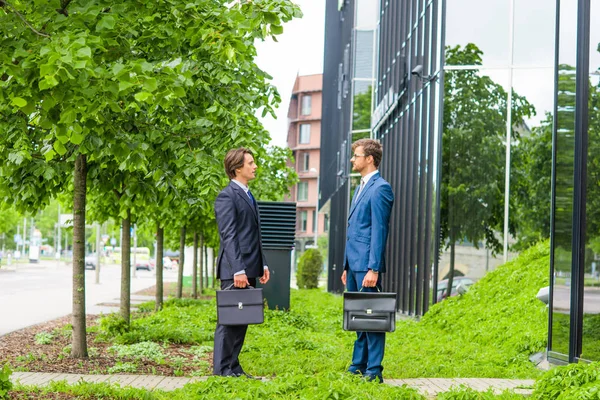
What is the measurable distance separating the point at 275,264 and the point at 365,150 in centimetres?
945

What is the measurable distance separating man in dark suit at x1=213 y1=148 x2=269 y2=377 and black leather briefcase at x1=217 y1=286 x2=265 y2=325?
11 cm

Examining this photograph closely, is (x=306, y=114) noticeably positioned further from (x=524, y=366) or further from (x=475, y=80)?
(x=524, y=366)

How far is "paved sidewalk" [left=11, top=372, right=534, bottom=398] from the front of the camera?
689 cm

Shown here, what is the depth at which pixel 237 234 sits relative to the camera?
23.0ft

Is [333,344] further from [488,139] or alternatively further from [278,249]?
[488,139]

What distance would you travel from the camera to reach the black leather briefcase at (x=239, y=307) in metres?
6.78

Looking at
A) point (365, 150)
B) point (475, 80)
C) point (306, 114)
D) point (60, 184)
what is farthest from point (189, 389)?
point (306, 114)

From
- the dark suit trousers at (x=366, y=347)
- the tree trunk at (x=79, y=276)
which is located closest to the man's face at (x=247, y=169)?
the dark suit trousers at (x=366, y=347)

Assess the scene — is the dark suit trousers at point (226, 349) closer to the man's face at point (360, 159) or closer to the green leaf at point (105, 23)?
the man's face at point (360, 159)

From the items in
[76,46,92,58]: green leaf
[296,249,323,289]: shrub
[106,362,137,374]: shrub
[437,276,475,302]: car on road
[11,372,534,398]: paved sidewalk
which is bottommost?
[296,249,323,289]: shrub

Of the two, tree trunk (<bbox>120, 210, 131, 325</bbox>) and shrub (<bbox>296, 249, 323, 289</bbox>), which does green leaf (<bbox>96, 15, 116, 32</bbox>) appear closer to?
tree trunk (<bbox>120, 210, 131, 325</bbox>)

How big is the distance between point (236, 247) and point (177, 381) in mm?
1331

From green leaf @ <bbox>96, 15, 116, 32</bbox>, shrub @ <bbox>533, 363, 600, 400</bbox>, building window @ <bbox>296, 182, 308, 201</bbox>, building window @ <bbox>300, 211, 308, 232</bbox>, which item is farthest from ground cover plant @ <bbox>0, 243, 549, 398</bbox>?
building window @ <bbox>300, 211, 308, 232</bbox>

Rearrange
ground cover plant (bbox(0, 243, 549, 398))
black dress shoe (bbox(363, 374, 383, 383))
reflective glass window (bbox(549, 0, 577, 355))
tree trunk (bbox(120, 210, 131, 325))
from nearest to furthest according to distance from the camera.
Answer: black dress shoe (bbox(363, 374, 383, 383)) < ground cover plant (bbox(0, 243, 549, 398)) < reflective glass window (bbox(549, 0, 577, 355)) < tree trunk (bbox(120, 210, 131, 325))
